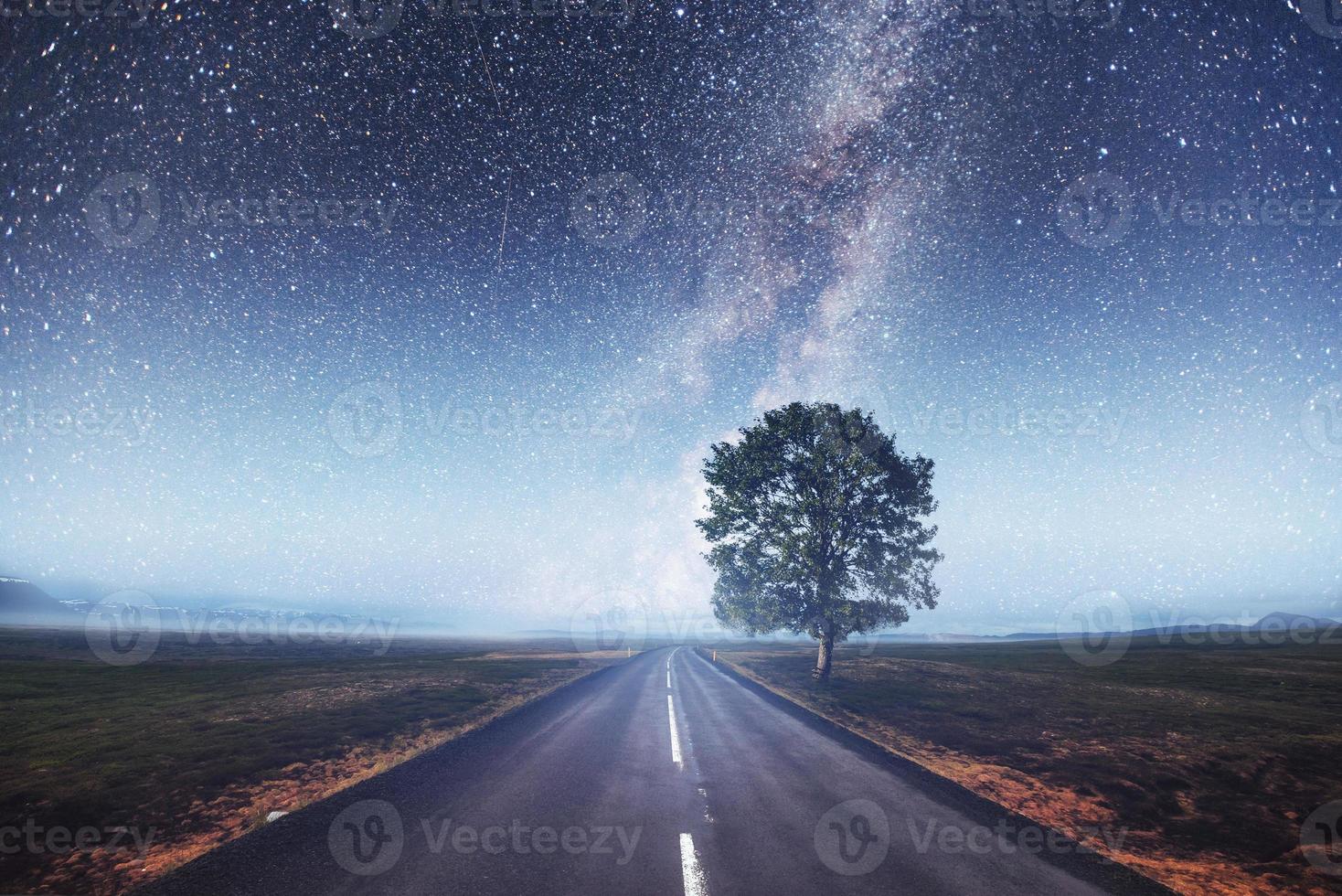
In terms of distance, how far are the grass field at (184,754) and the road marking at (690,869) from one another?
6.29 metres

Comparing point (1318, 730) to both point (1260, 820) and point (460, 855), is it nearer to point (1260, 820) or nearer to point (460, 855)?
point (1260, 820)

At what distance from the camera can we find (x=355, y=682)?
23.4 metres

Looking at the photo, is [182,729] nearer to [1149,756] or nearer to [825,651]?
[825,651]

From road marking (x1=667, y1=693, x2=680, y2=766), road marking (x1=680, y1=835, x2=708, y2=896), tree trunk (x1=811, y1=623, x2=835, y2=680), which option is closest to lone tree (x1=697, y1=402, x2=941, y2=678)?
tree trunk (x1=811, y1=623, x2=835, y2=680)

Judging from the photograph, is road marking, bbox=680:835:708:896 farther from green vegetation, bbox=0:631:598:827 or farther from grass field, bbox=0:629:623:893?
green vegetation, bbox=0:631:598:827

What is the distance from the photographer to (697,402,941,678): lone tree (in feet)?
72.4

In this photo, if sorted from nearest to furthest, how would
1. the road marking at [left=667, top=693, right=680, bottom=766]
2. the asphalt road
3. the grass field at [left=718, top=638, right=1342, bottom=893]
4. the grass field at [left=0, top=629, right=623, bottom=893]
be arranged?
1. the asphalt road
2. the grass field at [left=0, top=629, right=623, bottom=893]
3. the grass field at [left=718, top=638, right=1342, bottom=893]
4. the road marking at [left=667, top=693, right=680, bottom=766]

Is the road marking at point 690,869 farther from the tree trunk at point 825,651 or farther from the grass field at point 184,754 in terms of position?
the tree trunk at point 825,651

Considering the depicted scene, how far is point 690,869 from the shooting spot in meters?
5.41

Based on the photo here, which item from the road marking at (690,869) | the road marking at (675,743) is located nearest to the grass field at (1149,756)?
the road marking at (675,743)

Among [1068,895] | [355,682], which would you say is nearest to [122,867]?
[1068,895]

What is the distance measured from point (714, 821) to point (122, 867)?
7430 millimetres

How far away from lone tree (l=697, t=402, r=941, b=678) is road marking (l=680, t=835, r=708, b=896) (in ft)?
52.8

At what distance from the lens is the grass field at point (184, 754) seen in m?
6.16
